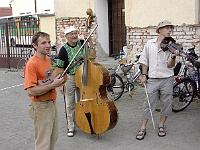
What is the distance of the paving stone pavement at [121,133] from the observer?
14.6 ft

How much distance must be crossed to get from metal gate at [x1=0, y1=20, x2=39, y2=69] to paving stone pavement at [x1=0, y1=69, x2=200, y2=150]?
5207mm

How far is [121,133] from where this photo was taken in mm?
4938

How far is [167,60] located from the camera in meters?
4.48

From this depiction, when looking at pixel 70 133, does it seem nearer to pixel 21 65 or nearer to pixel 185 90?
pixel 185 90

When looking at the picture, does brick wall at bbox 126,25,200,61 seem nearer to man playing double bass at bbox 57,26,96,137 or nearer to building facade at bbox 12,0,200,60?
building facade at bbox 12,0,200,60

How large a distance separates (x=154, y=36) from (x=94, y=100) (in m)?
4.06

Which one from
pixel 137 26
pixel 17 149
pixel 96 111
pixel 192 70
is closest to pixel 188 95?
pixel 192 70

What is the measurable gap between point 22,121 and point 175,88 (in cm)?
311

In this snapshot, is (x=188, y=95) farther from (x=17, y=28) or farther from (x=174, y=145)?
(x=17, y=28)

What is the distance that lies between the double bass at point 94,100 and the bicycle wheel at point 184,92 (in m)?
2.11

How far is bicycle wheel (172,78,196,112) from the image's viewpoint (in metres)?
5.94

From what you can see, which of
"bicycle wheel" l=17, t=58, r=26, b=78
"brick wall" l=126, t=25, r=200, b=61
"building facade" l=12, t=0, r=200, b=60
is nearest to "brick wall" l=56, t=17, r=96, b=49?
"building facade" l=12, t=0, r=200, b=60

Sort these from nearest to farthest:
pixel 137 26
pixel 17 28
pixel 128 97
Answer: pixel 128 97, pixel 137 26, pixel 17 28

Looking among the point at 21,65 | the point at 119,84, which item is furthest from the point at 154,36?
the point at 21,65
